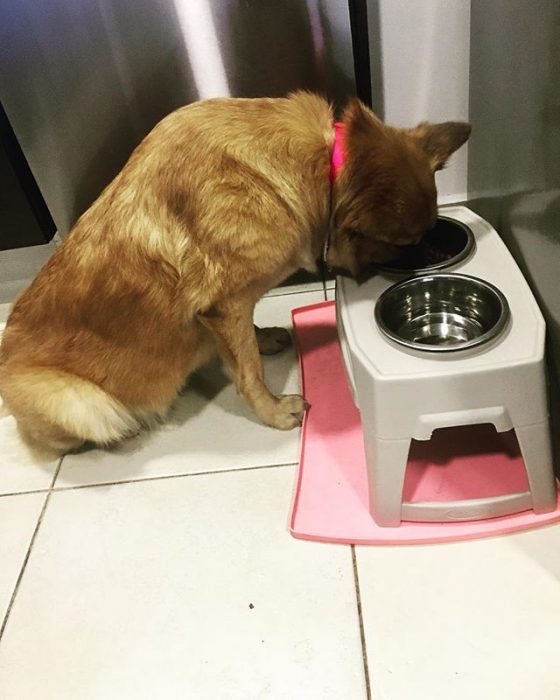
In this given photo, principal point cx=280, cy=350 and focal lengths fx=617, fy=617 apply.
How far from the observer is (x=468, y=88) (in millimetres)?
1923

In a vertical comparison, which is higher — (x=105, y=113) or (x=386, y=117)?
(x=105, y=113)

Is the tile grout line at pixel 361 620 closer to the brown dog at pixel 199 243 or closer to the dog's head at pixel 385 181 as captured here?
the brown dog at pixel 199 243

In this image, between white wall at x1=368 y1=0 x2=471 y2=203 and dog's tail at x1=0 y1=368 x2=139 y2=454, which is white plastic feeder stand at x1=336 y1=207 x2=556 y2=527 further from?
white wall at x1=368 y1=0 x2=471 y2=203

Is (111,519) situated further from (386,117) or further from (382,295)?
(386,117)

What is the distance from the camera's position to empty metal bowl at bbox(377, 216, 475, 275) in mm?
1472

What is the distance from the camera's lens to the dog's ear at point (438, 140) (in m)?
1.34

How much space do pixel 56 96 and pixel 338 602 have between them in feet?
5.27

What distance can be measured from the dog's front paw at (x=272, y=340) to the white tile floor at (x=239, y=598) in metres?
0.33

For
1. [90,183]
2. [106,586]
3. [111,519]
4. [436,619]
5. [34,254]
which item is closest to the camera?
[436,619]

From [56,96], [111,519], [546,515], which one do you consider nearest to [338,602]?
[546,515]

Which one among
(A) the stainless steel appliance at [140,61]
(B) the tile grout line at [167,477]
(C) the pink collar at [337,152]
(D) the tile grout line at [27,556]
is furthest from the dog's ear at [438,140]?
(D) the tile grout line at [27,556]

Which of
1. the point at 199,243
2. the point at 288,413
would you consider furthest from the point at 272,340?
the point at 199,243

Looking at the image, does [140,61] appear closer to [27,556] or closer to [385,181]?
[385,181]

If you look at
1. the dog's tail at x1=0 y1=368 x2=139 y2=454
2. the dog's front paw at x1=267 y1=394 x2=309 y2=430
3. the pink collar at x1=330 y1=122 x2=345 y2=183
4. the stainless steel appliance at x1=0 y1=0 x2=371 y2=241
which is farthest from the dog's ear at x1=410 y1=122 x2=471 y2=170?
the dog's tail at x1=0 y1=368 x2=139 y2=454
